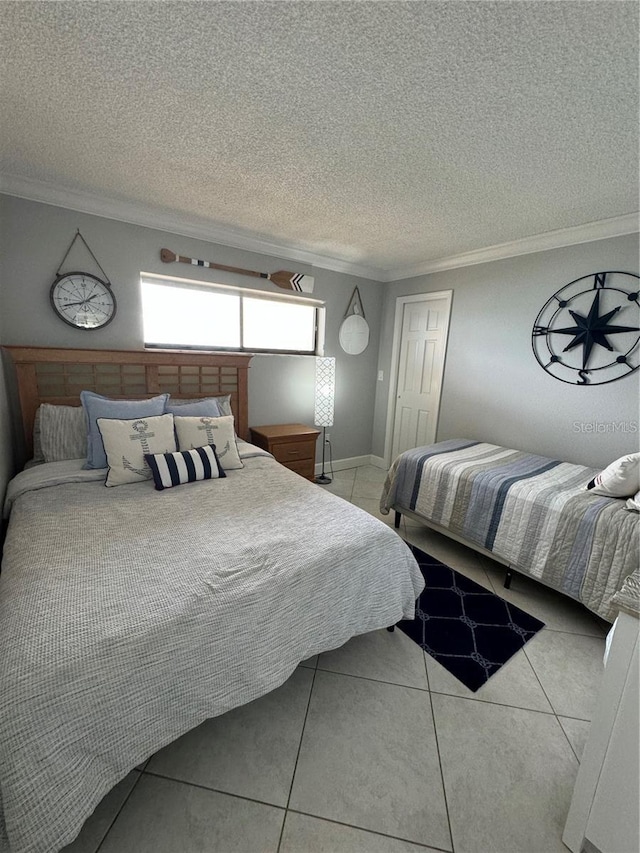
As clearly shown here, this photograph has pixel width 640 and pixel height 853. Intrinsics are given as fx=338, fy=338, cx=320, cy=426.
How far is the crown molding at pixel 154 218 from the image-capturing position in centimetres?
223

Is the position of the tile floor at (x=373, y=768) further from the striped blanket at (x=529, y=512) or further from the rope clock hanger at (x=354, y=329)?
the rope clock hanger at (x=354, y=329)

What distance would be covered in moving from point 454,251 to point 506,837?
378 centimetres

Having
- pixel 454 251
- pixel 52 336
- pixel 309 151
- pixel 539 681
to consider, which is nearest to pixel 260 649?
pixel 539 681

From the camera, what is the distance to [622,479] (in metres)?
1.91

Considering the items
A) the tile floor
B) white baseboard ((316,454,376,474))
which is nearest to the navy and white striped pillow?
the tile floor

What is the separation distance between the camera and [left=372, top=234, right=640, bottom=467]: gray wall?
2.55 meters

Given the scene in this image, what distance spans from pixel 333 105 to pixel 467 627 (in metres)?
2.62

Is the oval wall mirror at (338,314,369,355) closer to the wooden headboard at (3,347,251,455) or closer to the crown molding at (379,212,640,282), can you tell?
the crown molding at (379,212,640,282)

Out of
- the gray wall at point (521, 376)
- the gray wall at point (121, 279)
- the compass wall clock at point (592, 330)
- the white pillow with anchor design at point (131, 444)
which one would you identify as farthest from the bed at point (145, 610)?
the compass wall clock at point (592, 330)

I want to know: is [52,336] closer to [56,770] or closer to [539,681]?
[56,770]

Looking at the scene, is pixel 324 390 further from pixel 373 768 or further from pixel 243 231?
pixel 373 768

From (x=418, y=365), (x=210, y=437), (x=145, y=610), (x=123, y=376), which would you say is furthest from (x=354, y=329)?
(x=145, y=610)

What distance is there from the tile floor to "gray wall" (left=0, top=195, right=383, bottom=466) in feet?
8.38

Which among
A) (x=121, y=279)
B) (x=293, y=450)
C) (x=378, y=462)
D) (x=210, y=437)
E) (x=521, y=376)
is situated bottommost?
(x=378, y=462)
